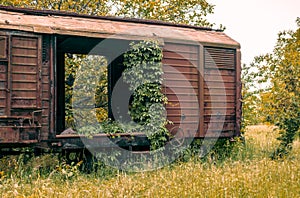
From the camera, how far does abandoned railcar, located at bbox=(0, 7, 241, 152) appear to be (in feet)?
31.0

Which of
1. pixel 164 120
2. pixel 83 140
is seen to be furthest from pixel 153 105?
pixel 83 140

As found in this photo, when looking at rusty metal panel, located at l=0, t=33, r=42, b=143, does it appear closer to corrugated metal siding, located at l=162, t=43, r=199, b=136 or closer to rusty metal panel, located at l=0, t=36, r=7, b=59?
rusty metal panel, located at l=0, t=36, r=7, b=59

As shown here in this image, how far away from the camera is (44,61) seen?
9.87 meters

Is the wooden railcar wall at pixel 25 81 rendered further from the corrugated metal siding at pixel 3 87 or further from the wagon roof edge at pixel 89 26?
the wagon roof edge at pixel 89 26

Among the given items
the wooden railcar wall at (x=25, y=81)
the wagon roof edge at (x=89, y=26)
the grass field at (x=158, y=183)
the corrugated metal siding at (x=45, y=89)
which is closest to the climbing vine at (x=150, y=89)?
the wagon roof edge at (x=89, y=26)

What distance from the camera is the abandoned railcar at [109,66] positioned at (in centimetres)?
945

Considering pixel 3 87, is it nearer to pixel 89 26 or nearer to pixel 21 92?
pixel 21 92

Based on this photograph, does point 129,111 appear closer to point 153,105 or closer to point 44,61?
point 153,105

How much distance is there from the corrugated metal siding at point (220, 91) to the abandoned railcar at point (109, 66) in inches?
1.1

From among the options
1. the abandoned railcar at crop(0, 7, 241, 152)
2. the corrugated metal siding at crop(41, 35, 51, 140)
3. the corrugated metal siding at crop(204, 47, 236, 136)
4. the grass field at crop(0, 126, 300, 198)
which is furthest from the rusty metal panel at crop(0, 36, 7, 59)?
the corrugated metal siding at crop(204, 47, 236, 136)

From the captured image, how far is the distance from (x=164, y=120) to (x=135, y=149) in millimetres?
1153

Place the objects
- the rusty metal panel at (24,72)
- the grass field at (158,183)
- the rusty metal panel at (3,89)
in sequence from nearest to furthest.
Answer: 1. the grass field at (158,183)
2. the rusty metal panel at (3,89)
3. the rusty metal panel at (24,72)

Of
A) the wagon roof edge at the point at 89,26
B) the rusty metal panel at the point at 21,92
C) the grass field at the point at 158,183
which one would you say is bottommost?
the grass field at the point at 158,183

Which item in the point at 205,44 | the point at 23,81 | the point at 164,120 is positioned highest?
the point at 205,44
